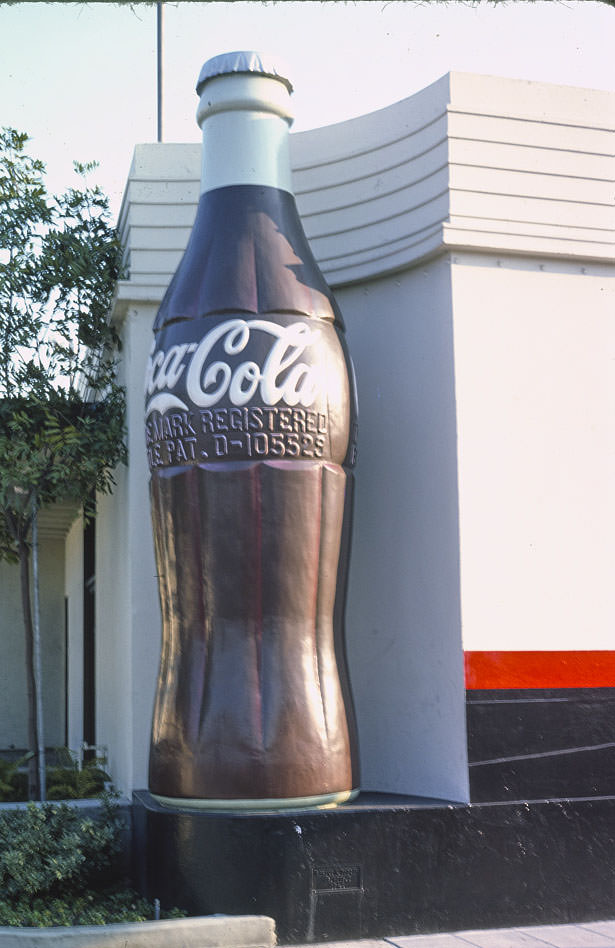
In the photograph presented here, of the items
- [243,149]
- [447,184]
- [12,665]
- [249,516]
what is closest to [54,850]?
[249,516]

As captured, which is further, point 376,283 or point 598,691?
point 376,283

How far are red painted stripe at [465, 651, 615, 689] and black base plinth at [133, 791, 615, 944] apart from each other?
774 mm

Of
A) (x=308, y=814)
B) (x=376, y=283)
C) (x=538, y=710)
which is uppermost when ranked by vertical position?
(x=376, y=283)

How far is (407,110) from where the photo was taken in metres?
8.56

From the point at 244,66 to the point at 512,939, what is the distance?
5898 millimetres

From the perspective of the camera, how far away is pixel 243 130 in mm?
7926

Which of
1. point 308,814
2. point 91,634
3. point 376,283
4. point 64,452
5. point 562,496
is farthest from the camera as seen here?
point 91,634

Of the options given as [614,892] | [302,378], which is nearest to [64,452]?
[302,378]

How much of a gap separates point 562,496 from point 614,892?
265cm

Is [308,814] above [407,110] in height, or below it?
below

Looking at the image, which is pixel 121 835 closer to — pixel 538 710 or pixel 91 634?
pixel 538 710

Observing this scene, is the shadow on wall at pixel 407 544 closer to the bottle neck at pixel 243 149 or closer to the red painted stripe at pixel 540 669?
the red painted stripe at pixel 540 669

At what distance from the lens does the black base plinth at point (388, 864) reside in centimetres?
701

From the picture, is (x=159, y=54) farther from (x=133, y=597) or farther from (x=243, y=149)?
(x=133, y=597)
